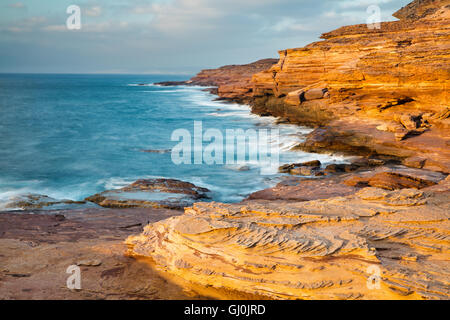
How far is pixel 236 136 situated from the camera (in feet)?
80.2

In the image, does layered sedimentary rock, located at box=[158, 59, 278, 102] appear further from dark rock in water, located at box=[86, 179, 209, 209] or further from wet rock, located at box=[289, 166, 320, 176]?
dark rock in water, located at box=[86, 179, 209, 209]

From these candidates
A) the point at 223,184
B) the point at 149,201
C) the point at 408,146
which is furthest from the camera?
the point at 408,146

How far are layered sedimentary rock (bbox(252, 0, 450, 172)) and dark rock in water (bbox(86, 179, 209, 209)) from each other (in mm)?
8315

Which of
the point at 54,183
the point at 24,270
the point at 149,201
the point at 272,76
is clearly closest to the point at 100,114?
the point at 272,76

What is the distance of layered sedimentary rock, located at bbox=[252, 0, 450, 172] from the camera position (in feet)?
50.4

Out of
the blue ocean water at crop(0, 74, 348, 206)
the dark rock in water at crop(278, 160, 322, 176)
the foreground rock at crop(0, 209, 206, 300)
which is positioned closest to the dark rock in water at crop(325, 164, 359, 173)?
the dark rock in water at crop(278, 160, 322, 176)

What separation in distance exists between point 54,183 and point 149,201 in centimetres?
624

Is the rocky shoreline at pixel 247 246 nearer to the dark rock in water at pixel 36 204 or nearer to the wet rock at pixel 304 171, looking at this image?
the dark rock in water at pixel 36 204

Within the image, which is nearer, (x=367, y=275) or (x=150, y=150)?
(x=367, y=275)

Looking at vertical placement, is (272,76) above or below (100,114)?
above

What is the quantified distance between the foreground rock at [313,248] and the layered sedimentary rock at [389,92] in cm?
904

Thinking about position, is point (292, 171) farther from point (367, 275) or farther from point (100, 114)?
point (100, 114)

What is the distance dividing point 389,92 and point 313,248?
1551cm

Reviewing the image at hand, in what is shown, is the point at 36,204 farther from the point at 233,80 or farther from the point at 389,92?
the point at 233,80
